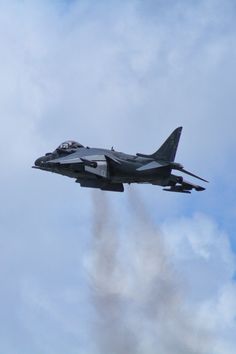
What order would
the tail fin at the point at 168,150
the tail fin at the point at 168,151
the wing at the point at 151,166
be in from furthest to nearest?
1. the tail fin at the point at 168,150
2. the tail fin at the point at 168,151
3. the wing at the point at 151,166

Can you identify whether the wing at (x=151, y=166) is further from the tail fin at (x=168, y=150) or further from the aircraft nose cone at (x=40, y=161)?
the aircraft nose cone at (x=40, y=161)

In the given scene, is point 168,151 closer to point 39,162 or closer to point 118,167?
point 118,167

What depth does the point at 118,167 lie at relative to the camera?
194250 mm

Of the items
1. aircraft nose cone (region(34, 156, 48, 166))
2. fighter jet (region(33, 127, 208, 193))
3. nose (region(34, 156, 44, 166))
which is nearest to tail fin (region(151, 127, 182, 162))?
fighter jet (region(33, 127, 208, 193))

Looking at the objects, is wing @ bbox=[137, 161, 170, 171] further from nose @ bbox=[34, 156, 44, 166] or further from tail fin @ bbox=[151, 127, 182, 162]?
nose @ bbox=[34, 156, 44, 166]

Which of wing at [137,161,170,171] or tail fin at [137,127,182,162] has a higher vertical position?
tail fin at [137,127,182,162]

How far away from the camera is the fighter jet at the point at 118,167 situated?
193 metres

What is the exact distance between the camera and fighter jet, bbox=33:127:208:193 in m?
193

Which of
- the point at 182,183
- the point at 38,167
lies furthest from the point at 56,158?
the point at 182,183

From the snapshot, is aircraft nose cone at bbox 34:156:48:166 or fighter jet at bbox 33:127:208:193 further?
aircraft nose cone at bbox 34:156:48:166

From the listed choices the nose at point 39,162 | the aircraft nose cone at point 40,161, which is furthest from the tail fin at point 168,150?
the nose at point 39,162

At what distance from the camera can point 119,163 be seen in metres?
194

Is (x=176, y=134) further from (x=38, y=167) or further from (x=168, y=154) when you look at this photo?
(x=38, y=167)

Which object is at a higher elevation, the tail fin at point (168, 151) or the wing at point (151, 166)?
the tail fin at point (168, 151)
